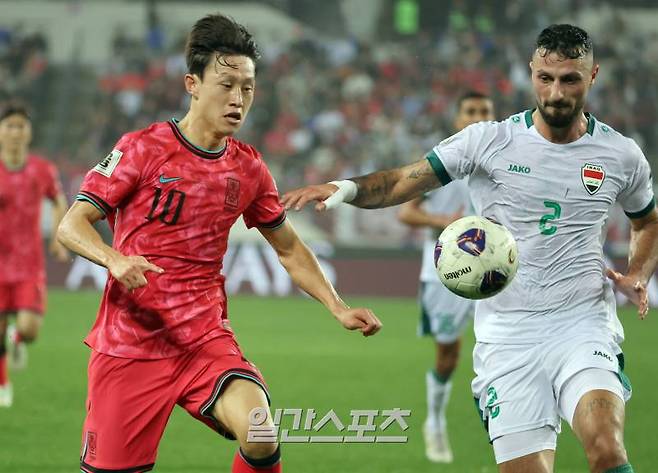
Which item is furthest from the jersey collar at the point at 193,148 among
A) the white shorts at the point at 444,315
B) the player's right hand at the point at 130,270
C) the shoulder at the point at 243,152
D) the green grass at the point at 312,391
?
the white shorts at the point at 444,315

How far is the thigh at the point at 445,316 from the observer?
864cm

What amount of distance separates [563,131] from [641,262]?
2.66ft

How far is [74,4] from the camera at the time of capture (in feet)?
88.7

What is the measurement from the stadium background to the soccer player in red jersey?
8.15 m

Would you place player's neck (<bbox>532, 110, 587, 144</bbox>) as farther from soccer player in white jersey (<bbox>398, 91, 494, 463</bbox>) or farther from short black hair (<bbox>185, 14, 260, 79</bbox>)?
soccer player in white jersey (<bbox>398, 91, 494, 463</bbox>)

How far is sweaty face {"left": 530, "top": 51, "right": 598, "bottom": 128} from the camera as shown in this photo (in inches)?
193

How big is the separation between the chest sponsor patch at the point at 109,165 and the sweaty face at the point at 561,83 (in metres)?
1.87

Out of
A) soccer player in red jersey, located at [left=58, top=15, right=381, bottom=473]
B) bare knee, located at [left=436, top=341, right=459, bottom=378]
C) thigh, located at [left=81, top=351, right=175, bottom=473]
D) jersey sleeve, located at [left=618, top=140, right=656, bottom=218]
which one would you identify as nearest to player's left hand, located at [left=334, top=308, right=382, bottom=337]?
soccer player in red jersey, located at [left=58, top=15, right=381, bottom=473]

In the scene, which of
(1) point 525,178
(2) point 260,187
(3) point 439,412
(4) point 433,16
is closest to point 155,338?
(2) point 260,187

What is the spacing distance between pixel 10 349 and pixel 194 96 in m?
7.05

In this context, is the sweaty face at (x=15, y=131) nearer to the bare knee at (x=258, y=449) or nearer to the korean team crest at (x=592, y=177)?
the bare knee at (x=258, y=449)

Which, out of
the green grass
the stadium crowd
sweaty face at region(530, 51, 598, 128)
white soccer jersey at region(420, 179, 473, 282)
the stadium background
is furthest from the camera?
the stadium crowd

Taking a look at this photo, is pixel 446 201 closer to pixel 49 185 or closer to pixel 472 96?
pixel 472 96

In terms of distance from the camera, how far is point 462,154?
5137mm
